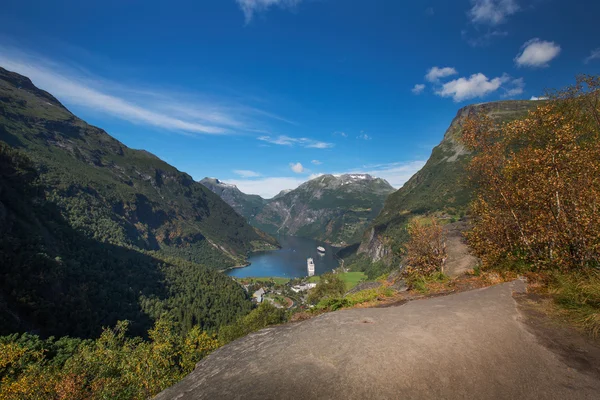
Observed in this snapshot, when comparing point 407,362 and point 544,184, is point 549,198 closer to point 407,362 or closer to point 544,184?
point 544,184

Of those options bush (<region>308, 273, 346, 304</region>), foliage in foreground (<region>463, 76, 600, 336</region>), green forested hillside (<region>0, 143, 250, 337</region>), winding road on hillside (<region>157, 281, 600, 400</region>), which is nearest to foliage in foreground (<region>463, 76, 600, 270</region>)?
foliage in foreground (<region>463, 76, 600, 336</region>)

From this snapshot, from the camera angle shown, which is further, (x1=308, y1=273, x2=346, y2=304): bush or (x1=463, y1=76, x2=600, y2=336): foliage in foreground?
(x1=308, y1=273, x2=346, y2=304): bush

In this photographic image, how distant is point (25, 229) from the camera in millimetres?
76125

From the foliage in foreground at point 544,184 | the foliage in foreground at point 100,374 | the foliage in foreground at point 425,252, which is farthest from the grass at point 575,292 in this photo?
the foliage in foreground at point 100,374

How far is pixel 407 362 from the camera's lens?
4.75 meters

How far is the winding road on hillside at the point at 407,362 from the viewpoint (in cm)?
409

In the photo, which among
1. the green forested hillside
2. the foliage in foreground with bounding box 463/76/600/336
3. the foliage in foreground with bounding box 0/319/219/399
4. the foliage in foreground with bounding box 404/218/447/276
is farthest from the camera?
the green forested hillside

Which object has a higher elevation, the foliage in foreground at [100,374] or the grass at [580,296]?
the grass at [580,296]

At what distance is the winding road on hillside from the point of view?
4.09 m

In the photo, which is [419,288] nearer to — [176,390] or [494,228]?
[494,228]

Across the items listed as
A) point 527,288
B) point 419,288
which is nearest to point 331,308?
point 419,288

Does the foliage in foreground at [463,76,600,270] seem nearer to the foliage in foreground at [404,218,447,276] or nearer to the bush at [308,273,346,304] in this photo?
the foliage in foreground at [404,218,447,276]

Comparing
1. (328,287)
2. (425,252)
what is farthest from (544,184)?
(328,287)

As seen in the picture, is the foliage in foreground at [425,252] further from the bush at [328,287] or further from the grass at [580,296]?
the bush at [328,287]
